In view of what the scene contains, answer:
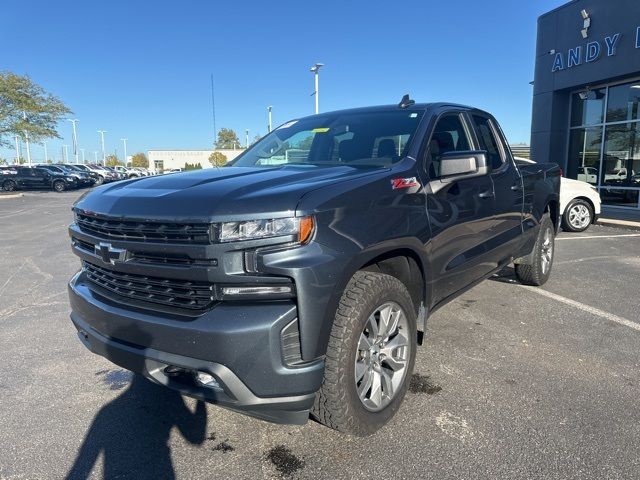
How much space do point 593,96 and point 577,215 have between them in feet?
19.9

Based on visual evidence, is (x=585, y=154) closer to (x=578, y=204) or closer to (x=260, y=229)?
(x=578, y=204)

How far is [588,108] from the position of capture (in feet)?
48.1

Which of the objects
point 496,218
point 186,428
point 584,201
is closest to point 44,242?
point 186,428

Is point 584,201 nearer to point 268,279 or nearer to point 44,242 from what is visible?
point 268,279

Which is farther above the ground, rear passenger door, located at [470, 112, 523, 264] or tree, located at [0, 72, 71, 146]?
tree, located at [0, 72, 71, 146]

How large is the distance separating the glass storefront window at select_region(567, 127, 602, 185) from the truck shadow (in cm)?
1506

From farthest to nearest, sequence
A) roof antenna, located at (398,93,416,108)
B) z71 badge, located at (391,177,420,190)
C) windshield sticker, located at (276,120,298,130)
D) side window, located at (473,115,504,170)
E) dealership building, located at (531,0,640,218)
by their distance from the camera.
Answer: dealership building, located at (531,0,640,218)
windshield sticker, located at (276,120,298,130)
side window, located at (473,115,504,170)
roof antenna, located at (398,93,416,108)
z71 badge, located at (391,177,420,190)

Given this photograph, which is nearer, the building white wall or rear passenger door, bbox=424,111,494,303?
rear passenger door, bbox=424,111,494,303

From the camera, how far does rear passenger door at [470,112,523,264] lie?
13.7 feet

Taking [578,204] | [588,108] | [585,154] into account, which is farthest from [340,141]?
[585,154]

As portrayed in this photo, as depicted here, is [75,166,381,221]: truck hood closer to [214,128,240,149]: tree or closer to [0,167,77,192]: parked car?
[0,167,77,192]: parked car

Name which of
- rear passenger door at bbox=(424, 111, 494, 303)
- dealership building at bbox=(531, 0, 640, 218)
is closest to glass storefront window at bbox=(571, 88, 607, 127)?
dealership building at bbox=(531, 0, 640, 218)

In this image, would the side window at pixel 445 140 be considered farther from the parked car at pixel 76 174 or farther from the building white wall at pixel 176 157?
the building white wall at pixel 176 157

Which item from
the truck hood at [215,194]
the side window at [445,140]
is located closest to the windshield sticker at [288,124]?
the side window at [445,140]
